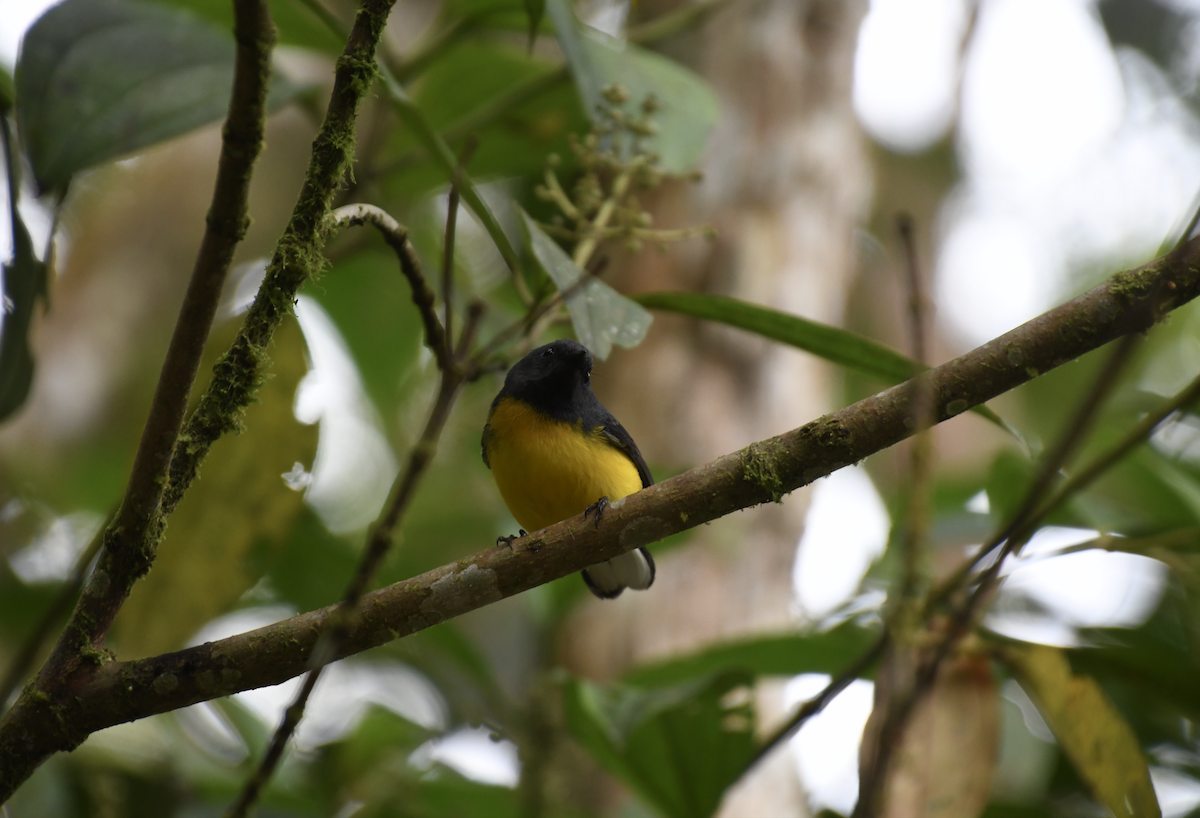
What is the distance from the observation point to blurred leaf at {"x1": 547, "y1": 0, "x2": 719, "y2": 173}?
8.03ft

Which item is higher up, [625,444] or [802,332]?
[802,332]

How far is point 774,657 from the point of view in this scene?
2873 millimetres

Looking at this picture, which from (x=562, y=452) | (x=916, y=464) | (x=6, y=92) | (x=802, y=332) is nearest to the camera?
(x=916, y=464)

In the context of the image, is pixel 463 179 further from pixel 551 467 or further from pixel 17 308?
pixel 551 467

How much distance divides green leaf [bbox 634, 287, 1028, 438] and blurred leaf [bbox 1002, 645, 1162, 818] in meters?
0.97

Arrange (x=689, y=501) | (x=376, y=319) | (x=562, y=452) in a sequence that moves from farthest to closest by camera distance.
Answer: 1. (x=376, y=319)
2. (x=562, y=452)
3. (x=689, y=501)

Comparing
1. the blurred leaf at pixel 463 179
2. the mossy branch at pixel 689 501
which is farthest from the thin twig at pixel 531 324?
the mossy branch at pixel 689 501

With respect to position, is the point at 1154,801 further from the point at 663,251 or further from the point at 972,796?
the point at 663,251

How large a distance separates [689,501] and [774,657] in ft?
4.37

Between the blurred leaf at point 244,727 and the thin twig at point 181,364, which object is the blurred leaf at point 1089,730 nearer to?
the thin twig at point 181,364

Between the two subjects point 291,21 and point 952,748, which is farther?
point 291,21

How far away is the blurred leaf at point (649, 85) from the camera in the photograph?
2447 mm

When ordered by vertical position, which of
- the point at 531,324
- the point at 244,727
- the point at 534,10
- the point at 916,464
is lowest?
the point at 244,727

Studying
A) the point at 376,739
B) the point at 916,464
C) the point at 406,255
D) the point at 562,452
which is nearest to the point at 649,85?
the point at 406,255
